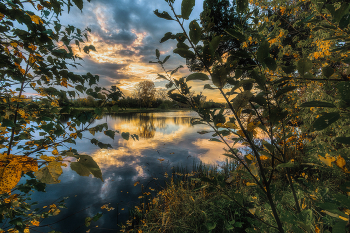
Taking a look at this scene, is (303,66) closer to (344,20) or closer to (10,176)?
(344,20)

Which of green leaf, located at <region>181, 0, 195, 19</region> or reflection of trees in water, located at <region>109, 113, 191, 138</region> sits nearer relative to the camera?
green leaf, located at <region>181, 0, 195, 19</region>

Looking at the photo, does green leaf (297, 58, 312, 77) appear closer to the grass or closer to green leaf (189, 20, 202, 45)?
green leaf (189, 20, 202, 45)

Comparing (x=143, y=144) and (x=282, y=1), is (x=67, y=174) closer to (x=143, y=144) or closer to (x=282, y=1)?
(x=143, y=144)

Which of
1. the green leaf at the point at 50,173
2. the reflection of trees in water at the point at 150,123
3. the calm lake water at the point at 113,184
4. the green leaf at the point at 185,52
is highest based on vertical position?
the green leaf at the point at 185,52

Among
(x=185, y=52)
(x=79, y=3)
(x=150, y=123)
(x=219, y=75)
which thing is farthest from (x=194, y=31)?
(x=150, y=123)

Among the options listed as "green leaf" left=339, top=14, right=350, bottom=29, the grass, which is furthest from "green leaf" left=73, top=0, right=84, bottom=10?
the grass

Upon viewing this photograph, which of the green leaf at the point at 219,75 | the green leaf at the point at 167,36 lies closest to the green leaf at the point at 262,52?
the green leaf at the point at 219,75

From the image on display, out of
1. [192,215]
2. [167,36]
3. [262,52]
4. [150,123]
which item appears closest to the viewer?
[262,52]

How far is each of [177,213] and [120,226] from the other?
1.16m

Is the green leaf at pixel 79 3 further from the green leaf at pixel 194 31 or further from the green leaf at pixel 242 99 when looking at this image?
the green leaf at pixel 242 99

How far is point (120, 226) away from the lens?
259 centimetres

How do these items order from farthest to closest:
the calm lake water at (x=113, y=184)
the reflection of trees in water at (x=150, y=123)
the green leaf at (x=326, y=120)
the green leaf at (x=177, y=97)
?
the reflection of trees in water at (x=150, y=123) < the calm lake water at (x=113, y=184) < the green leaf at (x=177, y=97) < the green leaf at (x=326, y=120)

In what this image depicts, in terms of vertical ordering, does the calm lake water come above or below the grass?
below

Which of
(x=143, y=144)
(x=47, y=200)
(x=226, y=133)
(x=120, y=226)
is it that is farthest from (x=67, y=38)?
(x=143, y=144)
